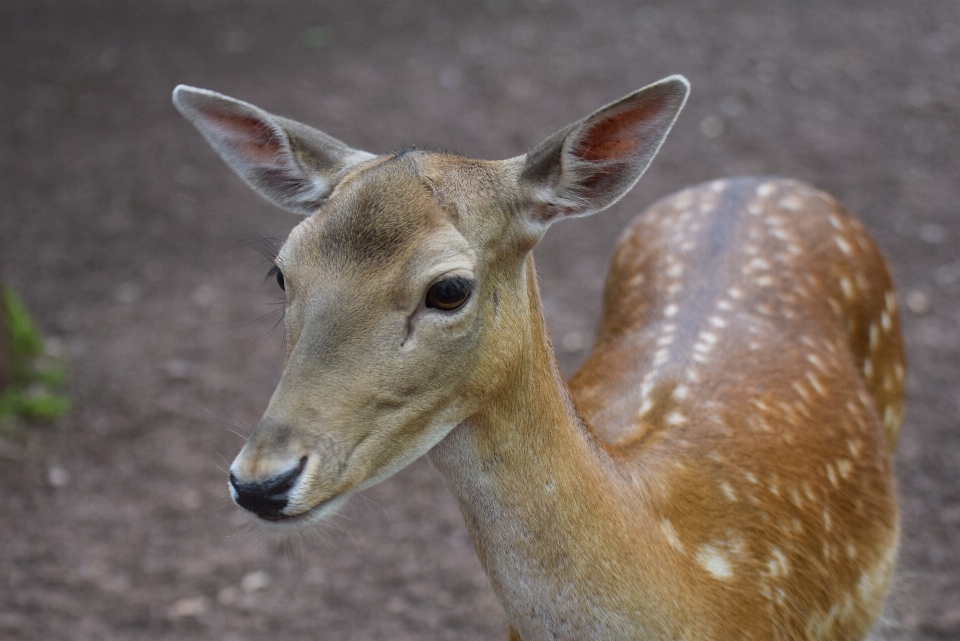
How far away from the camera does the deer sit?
1.88m

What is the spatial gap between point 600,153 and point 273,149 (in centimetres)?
84

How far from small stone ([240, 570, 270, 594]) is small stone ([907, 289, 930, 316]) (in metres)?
3.81

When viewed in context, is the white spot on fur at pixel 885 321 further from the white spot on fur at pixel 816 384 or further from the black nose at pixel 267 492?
the black nose at pixel 267 492

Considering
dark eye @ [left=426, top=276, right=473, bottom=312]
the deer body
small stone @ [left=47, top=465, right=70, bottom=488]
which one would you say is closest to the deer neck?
the deer body

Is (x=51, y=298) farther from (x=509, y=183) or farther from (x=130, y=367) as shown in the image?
(x=509, y=183)

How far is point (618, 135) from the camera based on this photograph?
2.18 metres

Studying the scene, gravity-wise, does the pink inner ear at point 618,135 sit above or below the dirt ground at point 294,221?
above

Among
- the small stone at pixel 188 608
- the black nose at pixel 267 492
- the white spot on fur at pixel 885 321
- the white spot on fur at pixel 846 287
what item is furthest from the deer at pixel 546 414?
the small stone at pixel 188 608

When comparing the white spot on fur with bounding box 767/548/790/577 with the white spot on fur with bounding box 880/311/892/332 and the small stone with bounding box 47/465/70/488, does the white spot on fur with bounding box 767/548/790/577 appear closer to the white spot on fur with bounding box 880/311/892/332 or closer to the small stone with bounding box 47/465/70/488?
the white spot on fur with bounding box 880/311/892/332

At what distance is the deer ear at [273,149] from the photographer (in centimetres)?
232

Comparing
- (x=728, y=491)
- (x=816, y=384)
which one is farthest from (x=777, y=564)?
(x=816, y=384)

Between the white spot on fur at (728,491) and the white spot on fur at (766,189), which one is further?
the white spot on fur at (766,189)

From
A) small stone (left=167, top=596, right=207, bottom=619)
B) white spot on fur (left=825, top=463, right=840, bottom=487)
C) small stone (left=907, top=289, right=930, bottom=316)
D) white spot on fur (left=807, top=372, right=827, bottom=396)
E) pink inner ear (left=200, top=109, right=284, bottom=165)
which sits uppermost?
pink inner ear (left=200, top=109, right=284, bottom=165)

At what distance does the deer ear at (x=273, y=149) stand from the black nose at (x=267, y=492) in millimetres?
795
